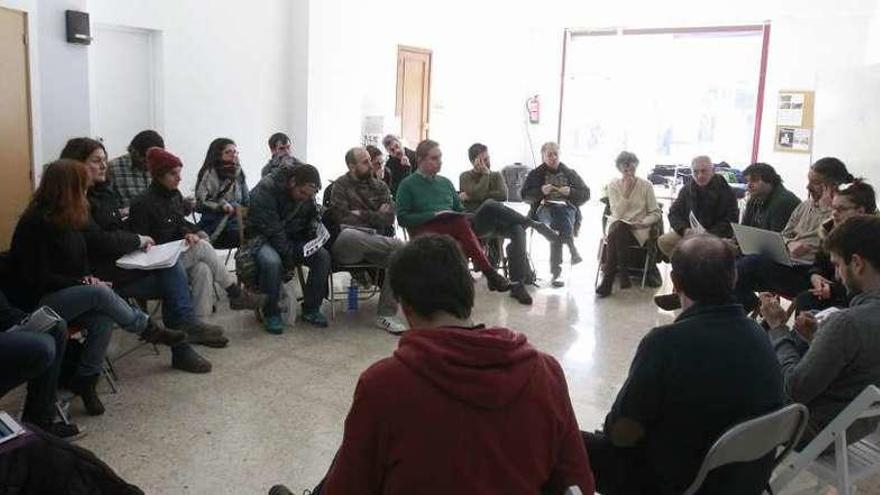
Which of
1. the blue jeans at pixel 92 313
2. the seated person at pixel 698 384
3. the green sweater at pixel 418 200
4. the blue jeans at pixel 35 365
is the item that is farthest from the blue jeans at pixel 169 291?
the seated person at pixel 698 384

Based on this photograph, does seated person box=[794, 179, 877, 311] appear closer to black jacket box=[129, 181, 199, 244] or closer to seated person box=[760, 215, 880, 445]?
seated person box=[760, 215, 880, 445]

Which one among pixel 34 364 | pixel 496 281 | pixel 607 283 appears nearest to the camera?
pixel 34 364

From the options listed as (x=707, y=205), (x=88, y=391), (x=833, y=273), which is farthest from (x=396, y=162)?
(x=88, y=391)

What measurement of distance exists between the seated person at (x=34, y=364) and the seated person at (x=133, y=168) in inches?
70.5

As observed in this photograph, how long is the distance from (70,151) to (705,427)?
3.38m

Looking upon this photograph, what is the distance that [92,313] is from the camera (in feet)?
10.2

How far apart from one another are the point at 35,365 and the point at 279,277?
6.05 ft

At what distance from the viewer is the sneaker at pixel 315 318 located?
4598 mm

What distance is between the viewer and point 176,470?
271cm

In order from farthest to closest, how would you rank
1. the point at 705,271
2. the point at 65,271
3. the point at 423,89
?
1. the point at 423,89
2. the point at 65,271
3. the point at 705,271

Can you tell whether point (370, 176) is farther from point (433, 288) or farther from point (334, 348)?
point (433, 288)

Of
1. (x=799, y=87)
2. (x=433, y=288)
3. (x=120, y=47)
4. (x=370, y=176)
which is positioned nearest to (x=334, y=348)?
(x=370, y=176)

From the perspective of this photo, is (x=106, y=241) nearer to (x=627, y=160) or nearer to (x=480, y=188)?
(x=480, y=188)

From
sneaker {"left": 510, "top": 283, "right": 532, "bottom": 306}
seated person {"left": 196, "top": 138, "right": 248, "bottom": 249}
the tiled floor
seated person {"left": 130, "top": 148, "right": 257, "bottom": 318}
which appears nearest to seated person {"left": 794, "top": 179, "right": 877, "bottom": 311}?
the tiled floor
